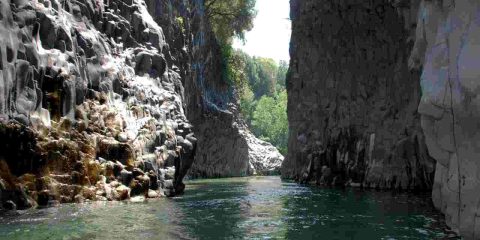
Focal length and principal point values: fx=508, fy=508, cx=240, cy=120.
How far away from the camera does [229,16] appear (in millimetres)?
62250

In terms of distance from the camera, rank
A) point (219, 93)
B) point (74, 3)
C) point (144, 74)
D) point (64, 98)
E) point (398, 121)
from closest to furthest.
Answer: point (64, 98) → point (74, 3) → point (144, 74) → point (398, 121) → point (219, 93)

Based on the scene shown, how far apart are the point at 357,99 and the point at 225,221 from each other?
23.3 m

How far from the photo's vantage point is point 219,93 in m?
62.1

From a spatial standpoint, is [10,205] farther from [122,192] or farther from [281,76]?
[281,76]

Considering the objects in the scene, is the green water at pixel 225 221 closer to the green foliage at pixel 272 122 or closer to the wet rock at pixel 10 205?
the wet rock at pixel 10 205

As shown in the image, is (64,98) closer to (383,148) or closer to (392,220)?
(392,220)

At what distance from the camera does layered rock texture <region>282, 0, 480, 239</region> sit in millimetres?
9844

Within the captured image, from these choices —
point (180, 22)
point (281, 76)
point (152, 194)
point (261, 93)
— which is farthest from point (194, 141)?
point (281, 76)

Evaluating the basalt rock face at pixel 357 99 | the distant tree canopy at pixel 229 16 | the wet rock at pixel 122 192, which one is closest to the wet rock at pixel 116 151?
the wet rock at pixel 122 192

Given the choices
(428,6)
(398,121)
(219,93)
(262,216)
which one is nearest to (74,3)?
(262,216)

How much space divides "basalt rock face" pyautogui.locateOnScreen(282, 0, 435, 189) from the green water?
1010cm

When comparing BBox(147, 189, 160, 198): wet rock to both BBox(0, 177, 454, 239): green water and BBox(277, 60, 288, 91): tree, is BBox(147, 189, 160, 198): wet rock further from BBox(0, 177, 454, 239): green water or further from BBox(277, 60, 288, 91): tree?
BBox(277, 60, 288, 91): tree

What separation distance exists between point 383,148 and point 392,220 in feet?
56.6

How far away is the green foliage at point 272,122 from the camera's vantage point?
9531 cm
